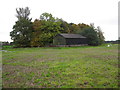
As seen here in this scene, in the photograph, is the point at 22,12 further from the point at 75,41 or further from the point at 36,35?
the point at 75,41

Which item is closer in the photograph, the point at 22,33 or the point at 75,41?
the point at 22,33

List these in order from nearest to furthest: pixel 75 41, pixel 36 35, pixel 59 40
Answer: pixel 59 40, pixel 75 41, pixel 36 35

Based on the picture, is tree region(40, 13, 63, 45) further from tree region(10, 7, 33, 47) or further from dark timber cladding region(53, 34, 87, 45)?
tree region(10, 7, 33, 47)

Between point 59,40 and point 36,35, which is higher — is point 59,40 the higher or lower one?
the lower one

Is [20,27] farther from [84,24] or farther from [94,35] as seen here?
[84,24]

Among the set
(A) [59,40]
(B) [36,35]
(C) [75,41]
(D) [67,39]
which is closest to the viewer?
(D) [67,39]

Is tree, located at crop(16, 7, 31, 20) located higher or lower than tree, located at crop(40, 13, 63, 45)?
higher

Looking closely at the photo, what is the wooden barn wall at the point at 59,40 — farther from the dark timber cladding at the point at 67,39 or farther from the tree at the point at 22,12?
the tree at the point at 22,12

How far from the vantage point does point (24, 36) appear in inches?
2034

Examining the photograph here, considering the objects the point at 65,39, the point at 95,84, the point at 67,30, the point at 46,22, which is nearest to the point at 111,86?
the point at 95,84

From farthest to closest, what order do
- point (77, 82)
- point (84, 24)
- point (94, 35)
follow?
point (84, 24) → point (94, 35) → point (77, 82)

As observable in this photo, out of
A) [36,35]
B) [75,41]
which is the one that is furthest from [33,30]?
[75,41]

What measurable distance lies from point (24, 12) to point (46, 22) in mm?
13048

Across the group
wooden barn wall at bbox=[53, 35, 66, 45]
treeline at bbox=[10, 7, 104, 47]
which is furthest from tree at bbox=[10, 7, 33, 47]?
wooden barn wall at bbox=[53, 35, 66, 45]
